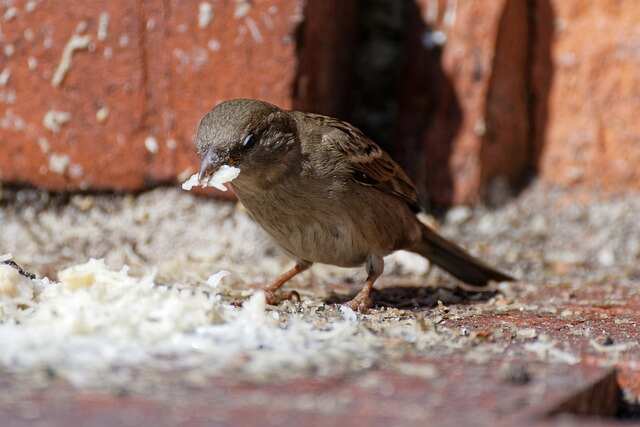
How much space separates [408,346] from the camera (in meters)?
2.38

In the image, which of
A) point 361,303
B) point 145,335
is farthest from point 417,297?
point 145,335

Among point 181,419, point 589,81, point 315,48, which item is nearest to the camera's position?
point 181,419

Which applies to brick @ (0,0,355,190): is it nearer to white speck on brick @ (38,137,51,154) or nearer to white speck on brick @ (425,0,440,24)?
white speck on brick @ (38,137,51,154)

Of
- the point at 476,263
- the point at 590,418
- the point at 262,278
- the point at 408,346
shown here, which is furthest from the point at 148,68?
the point at 590,418

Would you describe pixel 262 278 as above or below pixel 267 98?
below

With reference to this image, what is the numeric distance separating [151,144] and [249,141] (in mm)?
988

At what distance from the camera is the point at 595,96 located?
486 centimetres

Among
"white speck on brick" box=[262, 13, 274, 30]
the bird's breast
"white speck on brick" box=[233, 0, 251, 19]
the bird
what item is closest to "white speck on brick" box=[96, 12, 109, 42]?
"white speck on brick" box=[233, 0, 251, 19]

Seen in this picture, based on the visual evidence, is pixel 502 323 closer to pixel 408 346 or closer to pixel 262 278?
pixel 408 346

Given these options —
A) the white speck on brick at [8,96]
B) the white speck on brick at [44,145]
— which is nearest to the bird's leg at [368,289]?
the white speck on brick at [44,145]

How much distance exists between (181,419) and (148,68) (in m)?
2.75

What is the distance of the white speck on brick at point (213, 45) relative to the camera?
4227 mm

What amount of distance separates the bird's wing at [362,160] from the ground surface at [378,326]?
40 centimetres

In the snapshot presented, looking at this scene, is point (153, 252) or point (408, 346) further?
point (153, 252)
